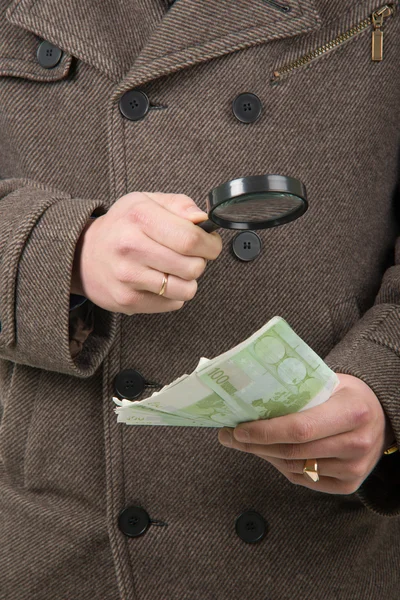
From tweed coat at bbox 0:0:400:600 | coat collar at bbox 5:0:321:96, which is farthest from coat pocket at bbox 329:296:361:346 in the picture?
coat collar at bbox 5:0:321:96

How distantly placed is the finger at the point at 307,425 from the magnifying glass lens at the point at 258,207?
0.28 meters

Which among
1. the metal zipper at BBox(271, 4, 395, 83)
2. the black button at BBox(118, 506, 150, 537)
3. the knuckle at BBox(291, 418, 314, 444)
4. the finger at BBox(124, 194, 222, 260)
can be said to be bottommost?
the black button at BBox(118, 506, 150, 537)

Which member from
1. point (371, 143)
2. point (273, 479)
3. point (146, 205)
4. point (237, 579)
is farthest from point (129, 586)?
point (371, 143)

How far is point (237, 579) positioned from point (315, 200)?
2.24 feet

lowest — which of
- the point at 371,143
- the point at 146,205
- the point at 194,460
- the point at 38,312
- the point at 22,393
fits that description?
the point at 22,393

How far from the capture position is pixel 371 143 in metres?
1.23

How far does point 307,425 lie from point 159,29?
692 mm

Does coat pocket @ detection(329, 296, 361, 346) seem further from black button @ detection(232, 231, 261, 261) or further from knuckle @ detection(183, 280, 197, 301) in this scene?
knuckle @ detection(183, 280, 197, 301)

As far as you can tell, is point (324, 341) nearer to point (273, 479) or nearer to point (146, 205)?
point (273, 479)

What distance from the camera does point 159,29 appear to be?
44.6 inches

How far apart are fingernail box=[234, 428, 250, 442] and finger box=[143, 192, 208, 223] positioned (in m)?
0.30

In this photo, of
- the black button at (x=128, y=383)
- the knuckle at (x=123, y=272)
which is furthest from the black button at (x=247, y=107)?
the black button at (x=128, y=383)

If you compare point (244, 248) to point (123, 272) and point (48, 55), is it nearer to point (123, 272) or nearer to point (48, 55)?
point (123, 272)

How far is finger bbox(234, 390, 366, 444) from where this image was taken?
927 millimetres
